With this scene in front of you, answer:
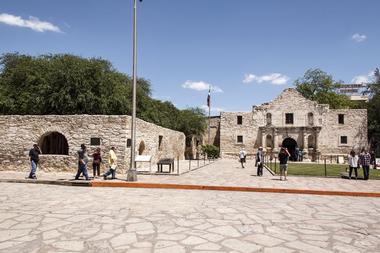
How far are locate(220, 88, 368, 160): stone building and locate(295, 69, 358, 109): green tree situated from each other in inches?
443

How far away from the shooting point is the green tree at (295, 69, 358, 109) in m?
49.2

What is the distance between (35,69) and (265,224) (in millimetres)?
25264

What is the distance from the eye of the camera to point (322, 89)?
50.6 meters

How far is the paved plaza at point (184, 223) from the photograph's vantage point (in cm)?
499

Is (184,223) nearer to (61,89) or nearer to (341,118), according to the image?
(61,89)

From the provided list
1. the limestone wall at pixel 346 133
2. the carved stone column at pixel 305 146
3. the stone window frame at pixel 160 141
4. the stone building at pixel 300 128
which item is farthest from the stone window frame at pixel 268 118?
the stone window frame at pixel 160 141

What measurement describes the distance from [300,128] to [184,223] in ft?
114

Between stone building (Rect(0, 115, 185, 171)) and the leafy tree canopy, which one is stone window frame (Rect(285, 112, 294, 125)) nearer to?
the leafy tree canopy

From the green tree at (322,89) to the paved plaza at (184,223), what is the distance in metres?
42.8

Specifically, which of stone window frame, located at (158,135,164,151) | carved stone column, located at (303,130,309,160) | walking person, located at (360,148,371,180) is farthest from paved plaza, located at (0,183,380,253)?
carved stone column, located at (303,130,309,160)

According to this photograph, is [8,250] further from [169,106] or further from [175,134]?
[169,106]

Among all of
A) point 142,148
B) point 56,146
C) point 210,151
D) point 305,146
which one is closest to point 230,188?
point 142,148

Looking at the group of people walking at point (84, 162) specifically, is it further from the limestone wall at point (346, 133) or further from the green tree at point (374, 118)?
the green tree at point (374, 118)

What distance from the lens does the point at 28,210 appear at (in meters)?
7.45
